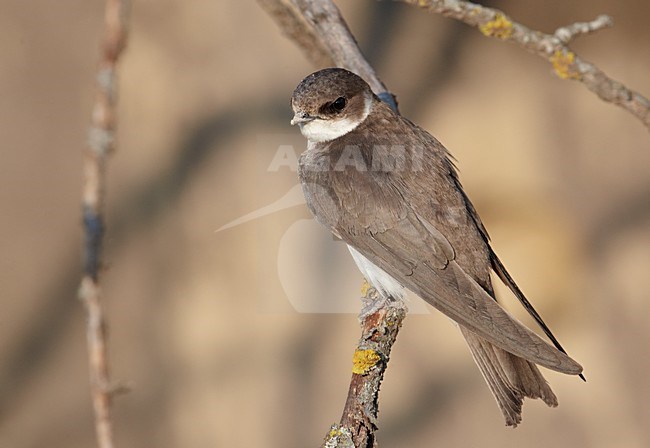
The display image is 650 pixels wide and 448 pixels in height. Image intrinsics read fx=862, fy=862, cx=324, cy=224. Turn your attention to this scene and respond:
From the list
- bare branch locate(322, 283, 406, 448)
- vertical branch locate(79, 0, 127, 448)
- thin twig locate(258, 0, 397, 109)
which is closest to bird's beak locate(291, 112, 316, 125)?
thin twig locate(258, 0, 397, 109)

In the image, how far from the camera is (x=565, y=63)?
6.95 ft

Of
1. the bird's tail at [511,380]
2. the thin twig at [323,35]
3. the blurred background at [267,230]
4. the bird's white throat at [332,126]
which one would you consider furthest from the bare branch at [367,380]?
the blurred background at [267,230]

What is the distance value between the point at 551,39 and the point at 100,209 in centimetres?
147

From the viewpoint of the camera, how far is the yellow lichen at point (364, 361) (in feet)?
6.18

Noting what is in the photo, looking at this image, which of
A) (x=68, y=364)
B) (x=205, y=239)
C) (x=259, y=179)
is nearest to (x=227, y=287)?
(x=205, y=239)

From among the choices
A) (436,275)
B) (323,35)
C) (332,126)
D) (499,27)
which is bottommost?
(436,275)

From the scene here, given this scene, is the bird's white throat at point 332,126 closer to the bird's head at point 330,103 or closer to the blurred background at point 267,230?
the bird's head at point 330,103

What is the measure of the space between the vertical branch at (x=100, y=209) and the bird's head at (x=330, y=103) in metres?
1.32

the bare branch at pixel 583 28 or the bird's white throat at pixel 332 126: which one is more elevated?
the bird's white throat at pixel 332 126

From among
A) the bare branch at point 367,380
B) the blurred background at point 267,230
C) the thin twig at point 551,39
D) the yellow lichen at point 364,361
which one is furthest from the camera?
the blurred background at point 267,230

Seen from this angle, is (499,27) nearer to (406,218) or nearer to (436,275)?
(406,218)

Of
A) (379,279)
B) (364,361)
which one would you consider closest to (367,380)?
(364,361)

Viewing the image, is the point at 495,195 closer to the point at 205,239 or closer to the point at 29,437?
the point at 205,239

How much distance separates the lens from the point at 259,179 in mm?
2936
